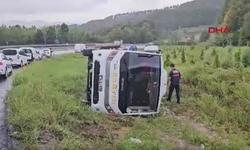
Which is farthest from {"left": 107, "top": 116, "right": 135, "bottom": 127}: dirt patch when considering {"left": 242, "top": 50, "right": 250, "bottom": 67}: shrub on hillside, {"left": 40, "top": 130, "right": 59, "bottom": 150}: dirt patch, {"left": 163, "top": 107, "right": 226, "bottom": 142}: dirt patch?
{"left": 242, "top": 50, "right": 250, "bottom": 67}: shrub on hillside

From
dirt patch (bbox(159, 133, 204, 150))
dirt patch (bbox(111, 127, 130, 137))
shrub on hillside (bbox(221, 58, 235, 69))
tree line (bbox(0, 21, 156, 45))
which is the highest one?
tree line (bbox(0, 21, 156, 45))

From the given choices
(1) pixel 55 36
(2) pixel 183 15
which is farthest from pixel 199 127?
(2) pixel 183 15

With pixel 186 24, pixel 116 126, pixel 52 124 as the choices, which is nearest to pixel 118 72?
pixel 116 126

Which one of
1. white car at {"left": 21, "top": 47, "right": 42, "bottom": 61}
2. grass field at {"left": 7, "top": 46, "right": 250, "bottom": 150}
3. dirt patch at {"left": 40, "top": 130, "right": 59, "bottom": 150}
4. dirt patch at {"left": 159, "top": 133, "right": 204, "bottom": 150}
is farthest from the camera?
white car at {"left": 21, "top": 47, "right": 42, "bottom": 61}

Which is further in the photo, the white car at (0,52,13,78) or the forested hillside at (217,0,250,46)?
the forested hillside at (217,0,250,46)

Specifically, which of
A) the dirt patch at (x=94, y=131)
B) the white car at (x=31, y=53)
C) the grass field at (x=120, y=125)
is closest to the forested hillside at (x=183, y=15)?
the white car at (x=31, y=53)

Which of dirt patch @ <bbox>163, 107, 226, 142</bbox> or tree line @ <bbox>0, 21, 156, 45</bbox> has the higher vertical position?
tree line @ <bbox>0, 21, 156, 45</bbox>

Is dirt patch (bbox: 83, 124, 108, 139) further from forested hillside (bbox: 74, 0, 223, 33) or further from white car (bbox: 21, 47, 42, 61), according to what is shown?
forested hillside (bbox: 74, 0, 223, 33)

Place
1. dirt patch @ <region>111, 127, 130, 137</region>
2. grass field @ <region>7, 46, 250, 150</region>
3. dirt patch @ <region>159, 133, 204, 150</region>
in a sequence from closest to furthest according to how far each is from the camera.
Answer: grass field @ <region>7, 46, 250, 150</region>, dirt patch @ <region>159, 133, 204, 150</region>, dirt patch @ <region>111, 127, 130, 137</region>

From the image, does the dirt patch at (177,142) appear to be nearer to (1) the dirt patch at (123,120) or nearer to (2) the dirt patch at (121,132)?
(2) the dirt patch at (121,132)

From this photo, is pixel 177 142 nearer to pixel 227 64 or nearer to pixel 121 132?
pixel 121 132

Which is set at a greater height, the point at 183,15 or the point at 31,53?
the point at 183,15

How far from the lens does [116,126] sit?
307 inches

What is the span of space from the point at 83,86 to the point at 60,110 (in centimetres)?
614
